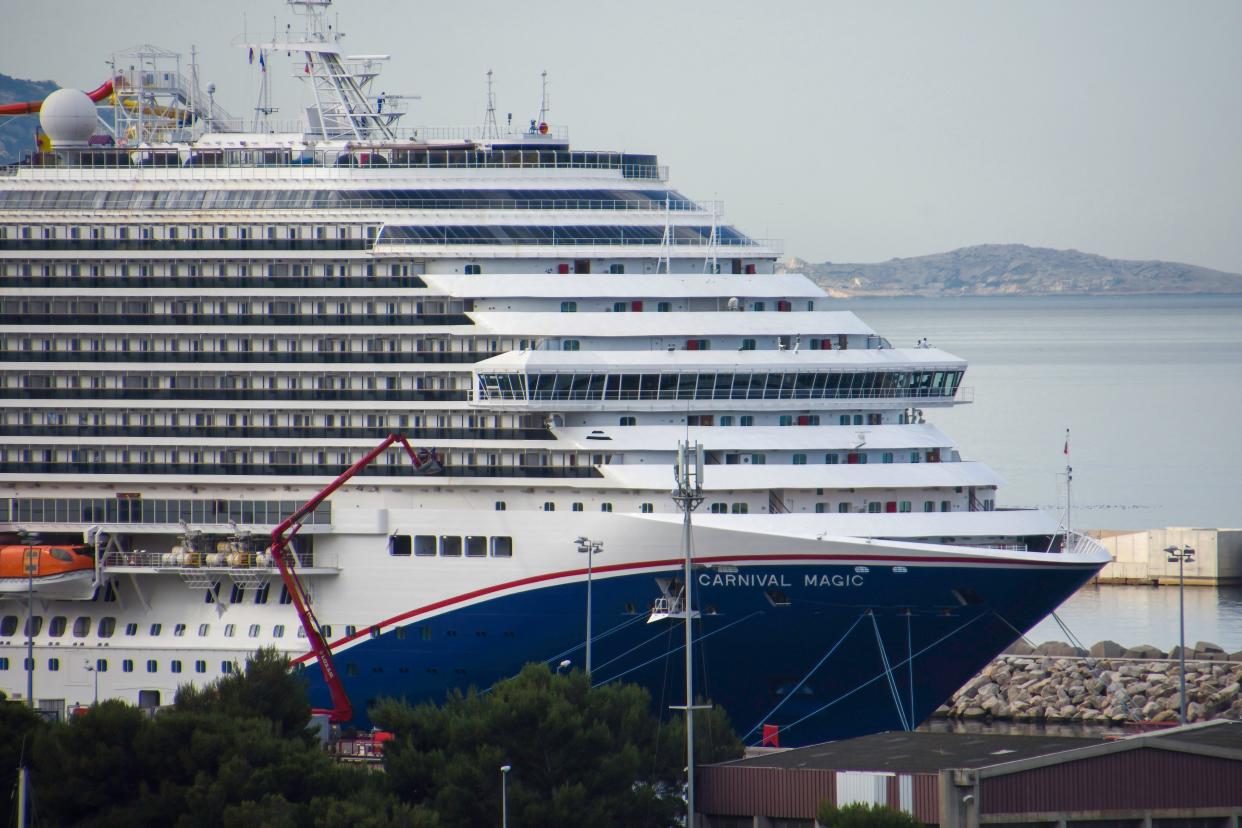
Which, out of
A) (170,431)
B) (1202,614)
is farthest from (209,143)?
(1202,614)

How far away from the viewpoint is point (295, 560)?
49031 mm

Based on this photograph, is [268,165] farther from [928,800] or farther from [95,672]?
[928,800]

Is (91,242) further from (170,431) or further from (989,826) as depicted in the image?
(989,826)

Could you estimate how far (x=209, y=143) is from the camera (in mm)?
55781

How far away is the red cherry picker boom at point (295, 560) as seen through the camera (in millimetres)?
48344

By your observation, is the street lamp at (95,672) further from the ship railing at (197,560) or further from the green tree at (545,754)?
the green tree at (545,754)

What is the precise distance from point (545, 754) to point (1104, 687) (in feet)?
105

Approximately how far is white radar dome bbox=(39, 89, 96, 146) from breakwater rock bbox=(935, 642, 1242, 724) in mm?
30135

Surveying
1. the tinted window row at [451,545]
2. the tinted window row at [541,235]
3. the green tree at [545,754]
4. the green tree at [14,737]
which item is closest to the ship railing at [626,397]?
the tinted window row at [451,545]

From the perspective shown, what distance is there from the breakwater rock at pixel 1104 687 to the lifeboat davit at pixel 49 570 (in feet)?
88.0

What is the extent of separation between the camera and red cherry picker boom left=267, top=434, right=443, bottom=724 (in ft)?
159

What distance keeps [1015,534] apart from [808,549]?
16.1 feet

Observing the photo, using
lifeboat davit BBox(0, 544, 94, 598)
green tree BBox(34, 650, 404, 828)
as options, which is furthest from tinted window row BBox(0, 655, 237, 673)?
green tree BBox(34, 650, 404, 828)

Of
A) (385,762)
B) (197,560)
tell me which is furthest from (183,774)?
(197,560)
